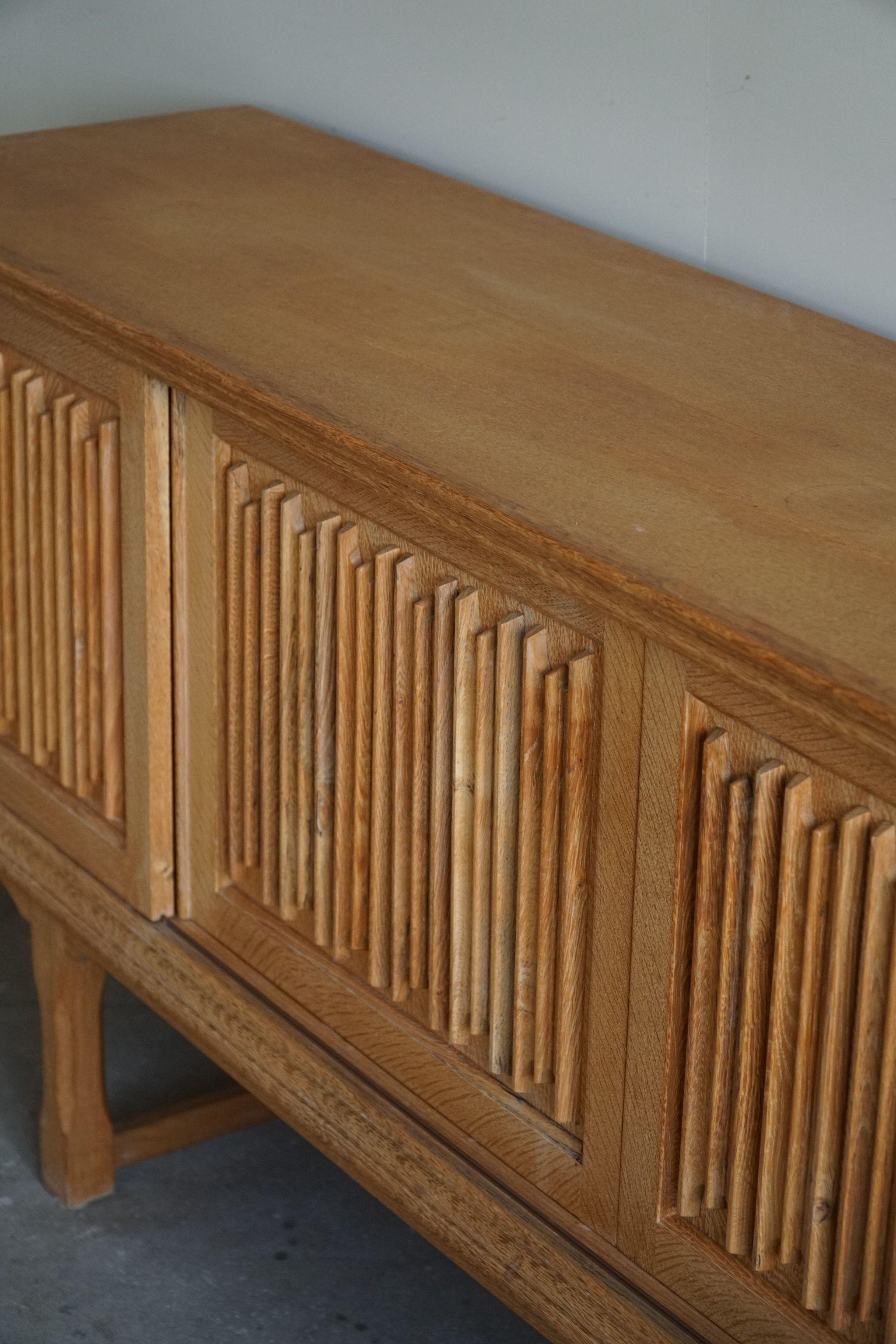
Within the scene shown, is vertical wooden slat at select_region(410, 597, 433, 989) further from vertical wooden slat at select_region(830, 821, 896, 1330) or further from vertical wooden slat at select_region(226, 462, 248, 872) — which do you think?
vertical wooden slat at select_region(830, 821, 896, 1330)

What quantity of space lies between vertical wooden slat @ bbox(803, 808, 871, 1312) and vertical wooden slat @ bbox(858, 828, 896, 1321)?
0.02 meters

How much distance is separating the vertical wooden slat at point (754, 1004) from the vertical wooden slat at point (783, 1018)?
1 centimetres

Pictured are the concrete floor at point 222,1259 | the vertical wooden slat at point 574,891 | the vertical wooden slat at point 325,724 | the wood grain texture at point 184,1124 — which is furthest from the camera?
the wood grain texture at point 184,1124

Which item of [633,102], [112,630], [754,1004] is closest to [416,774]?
[754,1004]

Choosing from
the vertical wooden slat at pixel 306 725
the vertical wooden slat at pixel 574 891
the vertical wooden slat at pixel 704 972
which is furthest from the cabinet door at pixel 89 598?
the vertical wooden slat at pixel 704 972

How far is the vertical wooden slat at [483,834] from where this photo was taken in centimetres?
128

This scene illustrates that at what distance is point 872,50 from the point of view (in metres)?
1.51

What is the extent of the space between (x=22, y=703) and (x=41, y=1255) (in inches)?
29.7

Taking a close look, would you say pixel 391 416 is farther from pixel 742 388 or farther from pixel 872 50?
pixel 872 50

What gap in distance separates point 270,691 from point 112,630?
0.82 feet

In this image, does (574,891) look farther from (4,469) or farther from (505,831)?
(4,469)

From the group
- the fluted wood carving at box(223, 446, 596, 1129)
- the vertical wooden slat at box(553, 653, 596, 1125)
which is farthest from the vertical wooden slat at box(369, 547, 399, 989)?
the vertical wooden slat at box(553, 653, 596, 1125)

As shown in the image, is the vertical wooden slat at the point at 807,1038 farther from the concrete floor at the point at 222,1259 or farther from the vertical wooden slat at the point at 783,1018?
the concrete floor at the point at 222,1259

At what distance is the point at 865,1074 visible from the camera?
1072 mm
